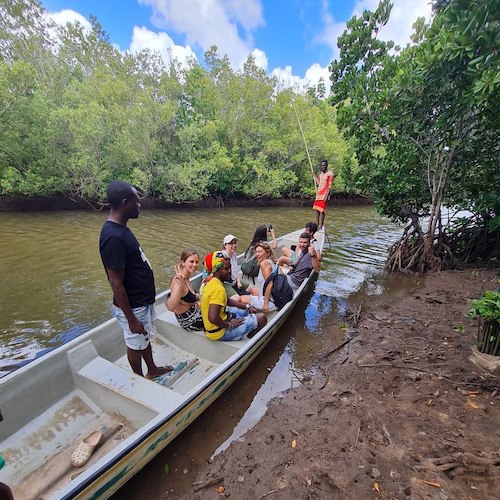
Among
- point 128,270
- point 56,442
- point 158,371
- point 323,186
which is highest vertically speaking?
point 323,186

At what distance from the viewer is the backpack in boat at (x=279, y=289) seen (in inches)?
176

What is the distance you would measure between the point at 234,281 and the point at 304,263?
1.41 meters

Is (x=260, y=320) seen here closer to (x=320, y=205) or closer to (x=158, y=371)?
(x=158, y=371)

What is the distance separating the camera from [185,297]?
11.9 feet

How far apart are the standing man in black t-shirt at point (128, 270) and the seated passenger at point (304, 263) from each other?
3.16 m

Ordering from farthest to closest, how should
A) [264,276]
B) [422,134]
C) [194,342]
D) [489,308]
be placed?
1. [422,134]
2. [264,276]
3. [194,342]
4. [489,308]

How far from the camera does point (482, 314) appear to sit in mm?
2971

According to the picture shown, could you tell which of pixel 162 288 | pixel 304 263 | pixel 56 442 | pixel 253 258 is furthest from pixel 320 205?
pixel 56 442

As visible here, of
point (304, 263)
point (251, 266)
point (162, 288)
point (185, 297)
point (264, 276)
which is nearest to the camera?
point (185, 297)

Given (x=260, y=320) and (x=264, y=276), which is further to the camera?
(x=264, y=276)

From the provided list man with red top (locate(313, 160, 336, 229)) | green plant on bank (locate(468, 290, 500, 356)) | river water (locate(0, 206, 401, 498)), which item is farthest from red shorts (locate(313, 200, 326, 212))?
green plant on bank (locate(468, 290, 500, 356))

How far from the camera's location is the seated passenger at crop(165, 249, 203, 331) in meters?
3.31

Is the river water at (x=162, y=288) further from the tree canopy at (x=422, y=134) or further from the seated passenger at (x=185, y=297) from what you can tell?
the tree canopy at (x=422, y=134)

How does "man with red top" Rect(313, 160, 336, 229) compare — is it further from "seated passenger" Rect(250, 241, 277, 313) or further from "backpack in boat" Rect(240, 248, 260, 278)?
"seated passenger" Rect(250, 241, 277, 313)
